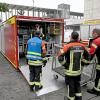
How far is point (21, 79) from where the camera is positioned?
7.70 meters

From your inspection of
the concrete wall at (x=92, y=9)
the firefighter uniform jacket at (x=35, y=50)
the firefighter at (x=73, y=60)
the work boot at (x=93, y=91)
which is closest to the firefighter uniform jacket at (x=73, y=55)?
the firefighter at (x=73, y=60)

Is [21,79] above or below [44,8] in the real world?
below

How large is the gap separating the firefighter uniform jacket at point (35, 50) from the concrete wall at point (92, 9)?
28.7 metres

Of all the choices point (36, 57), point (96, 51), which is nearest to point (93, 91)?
point (96, 51)

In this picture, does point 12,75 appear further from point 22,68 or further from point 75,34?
point 75,34

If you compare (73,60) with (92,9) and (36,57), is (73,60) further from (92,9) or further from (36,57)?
(92,9)

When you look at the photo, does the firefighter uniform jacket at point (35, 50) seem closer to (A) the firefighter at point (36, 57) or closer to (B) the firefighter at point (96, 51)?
(A) the firefighter at point (36, 57)

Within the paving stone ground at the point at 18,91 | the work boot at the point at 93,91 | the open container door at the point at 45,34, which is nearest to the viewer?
the paving stone ground at the point at 18,91

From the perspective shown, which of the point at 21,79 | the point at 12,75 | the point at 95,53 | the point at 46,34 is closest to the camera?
the point at 95,53

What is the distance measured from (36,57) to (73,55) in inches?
69.1

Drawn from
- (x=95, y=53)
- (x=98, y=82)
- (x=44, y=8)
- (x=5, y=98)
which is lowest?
(x=5, y=98)

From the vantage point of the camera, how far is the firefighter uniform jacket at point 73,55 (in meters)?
4.75

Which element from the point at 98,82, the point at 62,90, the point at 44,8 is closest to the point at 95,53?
the point at 98,82

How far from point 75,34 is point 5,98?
267cm
